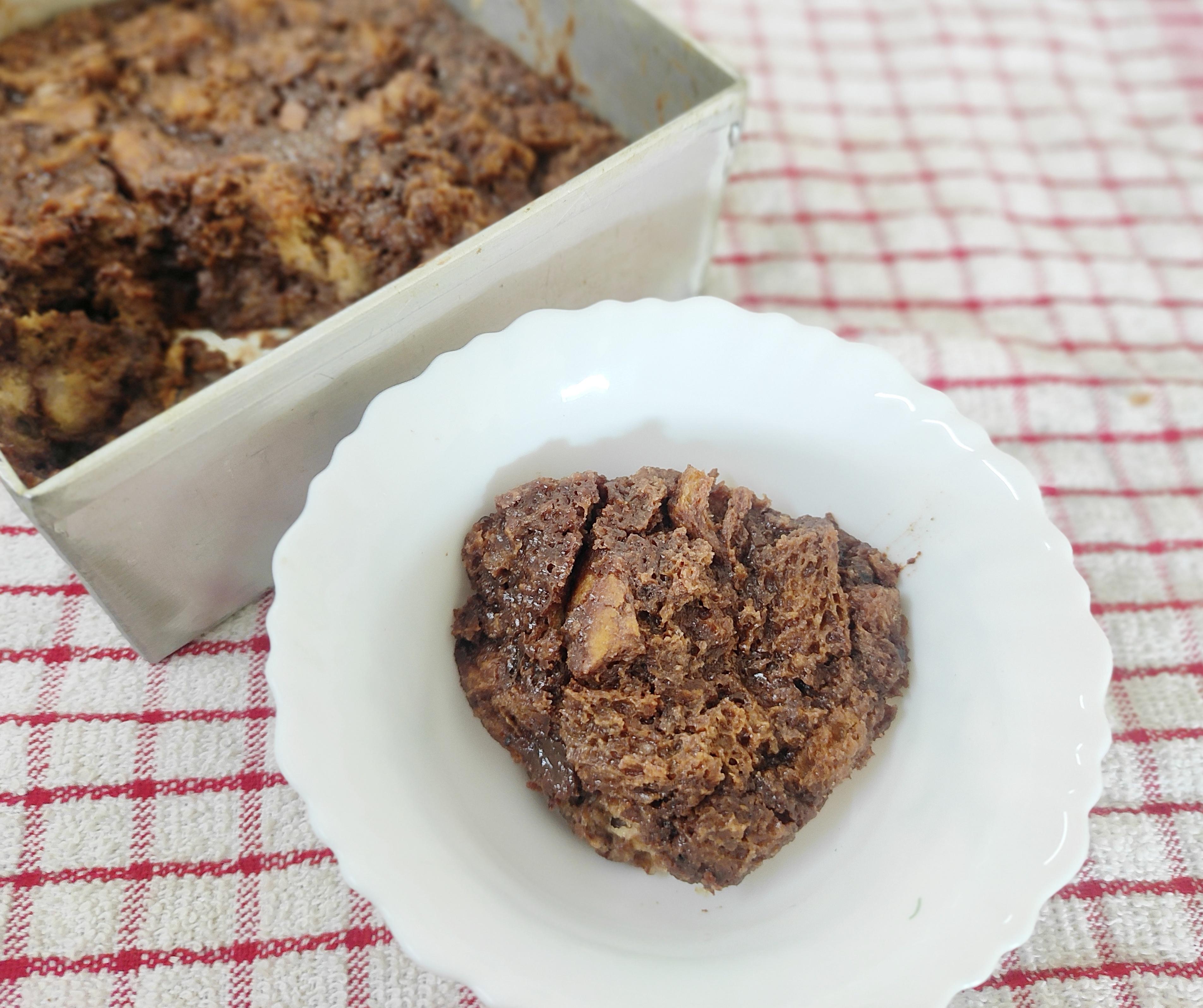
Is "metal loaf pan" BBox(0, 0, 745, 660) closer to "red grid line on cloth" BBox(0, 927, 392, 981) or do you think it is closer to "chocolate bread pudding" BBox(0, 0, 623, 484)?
"chocolate bread pudding" BBox(0, 0, 623, 484)

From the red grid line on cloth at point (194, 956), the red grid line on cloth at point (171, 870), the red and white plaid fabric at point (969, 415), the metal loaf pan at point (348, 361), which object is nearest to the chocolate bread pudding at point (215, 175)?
the metal loaf pan at point (348, 361)

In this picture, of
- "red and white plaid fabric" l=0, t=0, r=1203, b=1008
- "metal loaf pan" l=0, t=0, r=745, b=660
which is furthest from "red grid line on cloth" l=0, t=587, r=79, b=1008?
"metal loaf pan" l=0, t=0, r=745, b=660

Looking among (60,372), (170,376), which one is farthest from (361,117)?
(60,372)

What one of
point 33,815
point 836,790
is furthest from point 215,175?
point 836,790

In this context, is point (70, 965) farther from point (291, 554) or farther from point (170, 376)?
point (170, 376)

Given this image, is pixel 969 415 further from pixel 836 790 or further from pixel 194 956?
pixel 194 956
